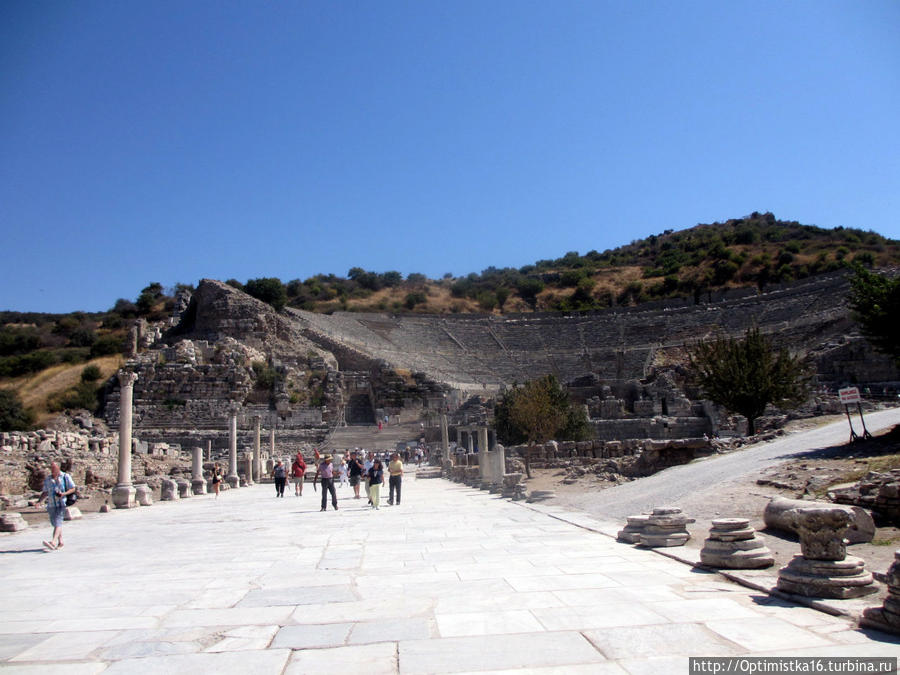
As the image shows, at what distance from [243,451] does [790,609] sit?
38315 mm

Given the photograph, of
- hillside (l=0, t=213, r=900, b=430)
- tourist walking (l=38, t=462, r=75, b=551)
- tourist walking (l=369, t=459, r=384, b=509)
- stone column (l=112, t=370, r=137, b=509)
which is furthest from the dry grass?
tourist walking (l=38, t=462, r=75, b=551)

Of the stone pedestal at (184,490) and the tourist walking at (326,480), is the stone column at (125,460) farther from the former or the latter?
the tourist walking at (326,480)

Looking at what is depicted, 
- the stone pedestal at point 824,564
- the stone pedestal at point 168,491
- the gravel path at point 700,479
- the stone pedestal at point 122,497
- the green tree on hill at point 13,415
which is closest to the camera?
the stone pedestal at point 824,564

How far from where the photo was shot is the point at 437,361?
6419 centimetres

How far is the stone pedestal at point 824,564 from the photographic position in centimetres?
510

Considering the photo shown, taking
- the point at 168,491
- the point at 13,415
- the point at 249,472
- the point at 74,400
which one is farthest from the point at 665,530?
the point at 74,400

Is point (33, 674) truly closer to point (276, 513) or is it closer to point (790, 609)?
point (790, 609)

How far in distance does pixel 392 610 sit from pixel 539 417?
2023 centimetres

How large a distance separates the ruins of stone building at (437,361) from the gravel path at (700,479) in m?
15.4

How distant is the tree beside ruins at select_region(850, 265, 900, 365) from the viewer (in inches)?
623

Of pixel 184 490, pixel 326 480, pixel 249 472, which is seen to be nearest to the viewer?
pixel 326 480

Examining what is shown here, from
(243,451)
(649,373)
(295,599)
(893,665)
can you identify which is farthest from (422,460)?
(893,665)

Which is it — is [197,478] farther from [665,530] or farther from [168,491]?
[665,530]

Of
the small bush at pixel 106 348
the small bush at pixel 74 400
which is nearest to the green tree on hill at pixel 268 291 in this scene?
the small bush at pixel 106 348
